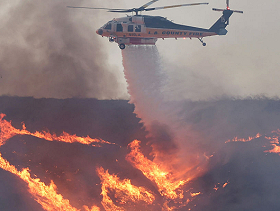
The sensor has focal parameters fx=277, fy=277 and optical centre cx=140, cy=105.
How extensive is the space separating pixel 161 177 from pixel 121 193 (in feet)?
16.0

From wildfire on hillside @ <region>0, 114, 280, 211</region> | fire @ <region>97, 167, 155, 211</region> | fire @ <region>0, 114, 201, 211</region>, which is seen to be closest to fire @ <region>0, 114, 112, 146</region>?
fire @ <region>0, 114, 201, 211</region>

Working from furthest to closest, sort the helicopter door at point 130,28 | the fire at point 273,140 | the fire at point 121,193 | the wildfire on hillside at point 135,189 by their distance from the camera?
1. the fire at point 273,140
2. the helicopter door at point 130,28
3. the fire at point 121,193
4. the wildfire on hillside at point 135,189

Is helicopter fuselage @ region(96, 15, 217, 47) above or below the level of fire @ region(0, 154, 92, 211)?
above

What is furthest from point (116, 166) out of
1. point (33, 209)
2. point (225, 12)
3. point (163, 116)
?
point (225, 12)

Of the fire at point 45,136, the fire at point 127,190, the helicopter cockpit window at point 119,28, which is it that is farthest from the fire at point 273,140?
the helicopter cockpit window at point 119,28

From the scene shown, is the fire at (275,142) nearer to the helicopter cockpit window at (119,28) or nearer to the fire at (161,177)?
the fire at (161,177)

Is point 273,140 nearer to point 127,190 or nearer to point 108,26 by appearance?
point 127,190

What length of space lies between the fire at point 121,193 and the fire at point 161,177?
62.9 inches

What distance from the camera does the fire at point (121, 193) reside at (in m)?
30.4

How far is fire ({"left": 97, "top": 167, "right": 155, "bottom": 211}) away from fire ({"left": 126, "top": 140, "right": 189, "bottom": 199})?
62.9 inches

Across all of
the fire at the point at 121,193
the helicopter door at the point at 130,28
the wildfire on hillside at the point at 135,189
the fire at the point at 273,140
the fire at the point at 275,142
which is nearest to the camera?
the wildfire on hillside at the point at 135,189

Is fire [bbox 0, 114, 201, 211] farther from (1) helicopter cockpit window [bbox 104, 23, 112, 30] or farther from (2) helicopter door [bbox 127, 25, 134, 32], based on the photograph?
(1) helicopter cockpit window [bbox 104, 23, 112, 30]

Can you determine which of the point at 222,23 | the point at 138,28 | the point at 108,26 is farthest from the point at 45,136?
the point at 222,23

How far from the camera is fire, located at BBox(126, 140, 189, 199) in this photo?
99.8 ft
